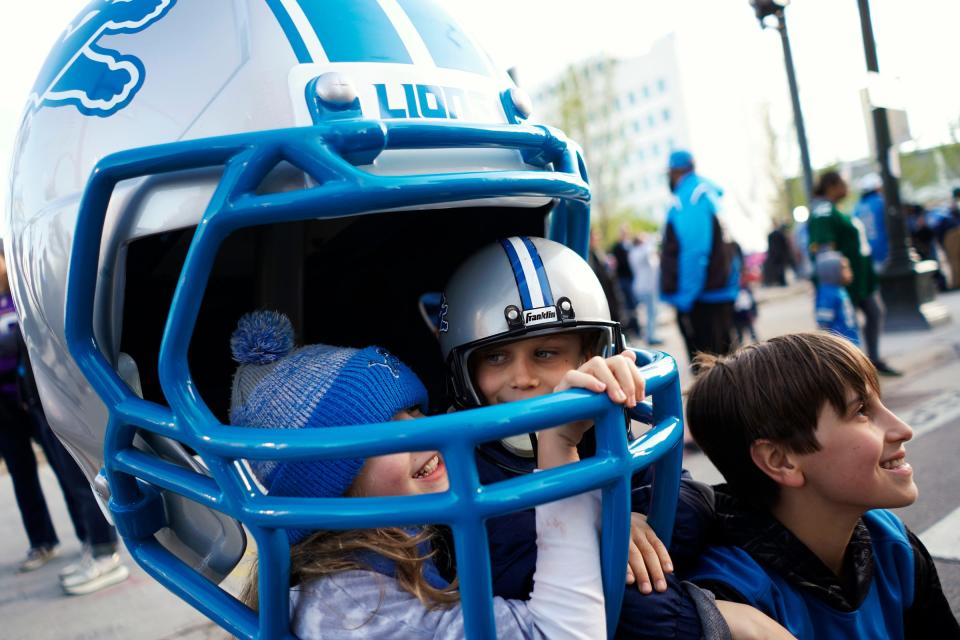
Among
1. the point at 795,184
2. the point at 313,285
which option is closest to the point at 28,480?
the point at 313,285

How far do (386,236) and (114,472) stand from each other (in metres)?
0.94

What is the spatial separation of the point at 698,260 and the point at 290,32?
3.58 meters

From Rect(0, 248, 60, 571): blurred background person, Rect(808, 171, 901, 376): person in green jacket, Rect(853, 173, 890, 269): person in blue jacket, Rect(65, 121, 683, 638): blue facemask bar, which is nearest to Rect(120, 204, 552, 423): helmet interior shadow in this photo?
Rect(65, 121, 683, 638): blue facemask bar

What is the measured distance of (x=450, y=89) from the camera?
139 cm

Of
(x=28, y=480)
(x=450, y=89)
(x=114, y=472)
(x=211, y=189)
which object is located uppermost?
(x=450, y=89)

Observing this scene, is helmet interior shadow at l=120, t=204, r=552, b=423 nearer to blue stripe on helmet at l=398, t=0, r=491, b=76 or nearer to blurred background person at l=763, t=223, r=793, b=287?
blue stripe on helmet at l=398, t=0, r=491, b=76

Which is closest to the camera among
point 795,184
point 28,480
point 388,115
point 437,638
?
point 437,638

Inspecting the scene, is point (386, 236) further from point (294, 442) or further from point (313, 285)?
point (294, 442)

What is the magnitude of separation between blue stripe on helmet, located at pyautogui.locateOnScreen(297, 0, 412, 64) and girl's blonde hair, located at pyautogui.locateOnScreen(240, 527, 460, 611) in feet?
2.57

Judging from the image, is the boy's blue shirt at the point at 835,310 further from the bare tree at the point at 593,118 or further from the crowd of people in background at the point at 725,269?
the bare tree at the point at 593,118

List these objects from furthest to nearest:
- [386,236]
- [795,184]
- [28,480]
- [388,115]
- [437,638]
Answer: [795,184]
[28,480]
[386,236]
[388,115]
[437,638]

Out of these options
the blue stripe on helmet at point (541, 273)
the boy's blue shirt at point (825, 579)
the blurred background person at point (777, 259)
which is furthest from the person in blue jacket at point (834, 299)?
the blurred background person at point (777, 259)

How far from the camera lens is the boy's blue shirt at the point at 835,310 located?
509 centimetres

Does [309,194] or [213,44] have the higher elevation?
[213,44]
